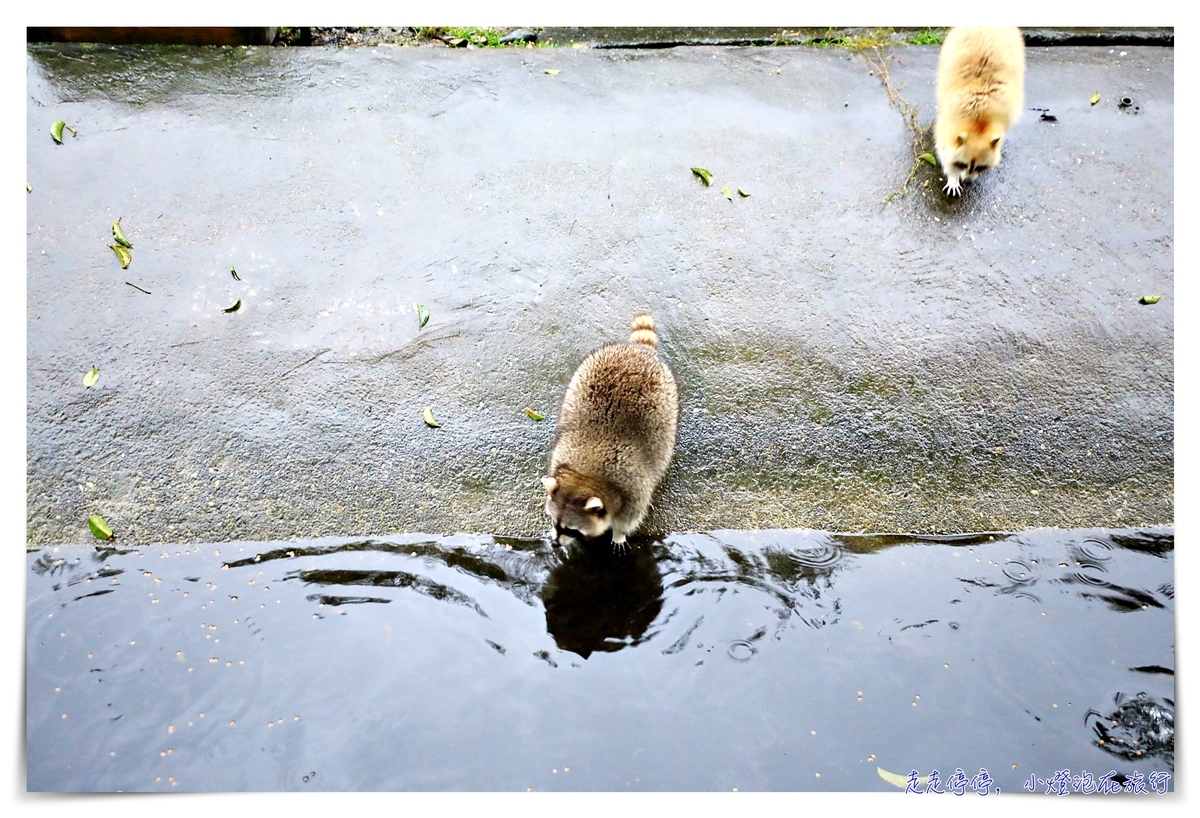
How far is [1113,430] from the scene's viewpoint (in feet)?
13.1

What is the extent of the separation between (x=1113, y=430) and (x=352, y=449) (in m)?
4.00

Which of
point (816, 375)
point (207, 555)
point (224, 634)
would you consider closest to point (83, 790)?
point (224, 634)

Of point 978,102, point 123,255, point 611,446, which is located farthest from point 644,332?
point 123,255

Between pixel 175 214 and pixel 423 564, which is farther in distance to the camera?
pixel 175 214

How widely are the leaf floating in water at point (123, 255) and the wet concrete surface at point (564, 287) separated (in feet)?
0.11

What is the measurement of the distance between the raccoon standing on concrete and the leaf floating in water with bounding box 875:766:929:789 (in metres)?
1.44

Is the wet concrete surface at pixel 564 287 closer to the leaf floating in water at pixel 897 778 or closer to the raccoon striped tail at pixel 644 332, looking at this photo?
the raccoon striped tail at pixel 644 332

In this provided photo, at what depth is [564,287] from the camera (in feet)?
14.4

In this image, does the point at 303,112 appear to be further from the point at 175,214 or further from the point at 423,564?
the point at 423,564

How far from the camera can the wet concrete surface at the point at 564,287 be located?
373 centimetres

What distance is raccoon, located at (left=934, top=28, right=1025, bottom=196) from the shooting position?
4.75m

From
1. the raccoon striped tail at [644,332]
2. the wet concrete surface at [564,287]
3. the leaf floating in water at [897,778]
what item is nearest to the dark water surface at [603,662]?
the leaf floating in water at [897,778]

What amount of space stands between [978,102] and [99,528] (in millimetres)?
5540

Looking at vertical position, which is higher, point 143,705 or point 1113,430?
point 1113,430
